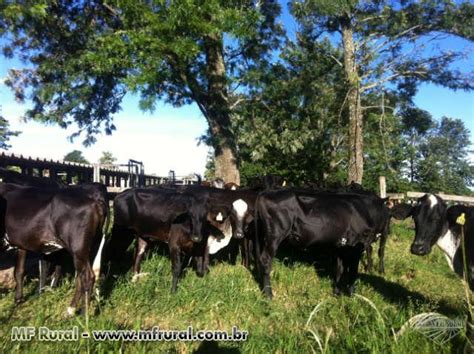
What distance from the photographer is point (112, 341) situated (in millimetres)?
4148

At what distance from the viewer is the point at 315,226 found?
23.8 ft

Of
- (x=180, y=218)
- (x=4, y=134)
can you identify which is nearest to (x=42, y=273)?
(x=180, y=218)

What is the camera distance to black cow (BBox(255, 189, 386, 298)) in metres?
7.19

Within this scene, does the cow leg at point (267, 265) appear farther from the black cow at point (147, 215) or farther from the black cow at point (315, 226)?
the black cow at point (147, 215)

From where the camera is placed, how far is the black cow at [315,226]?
7188 mm

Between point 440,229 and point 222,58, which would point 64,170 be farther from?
point 440,229

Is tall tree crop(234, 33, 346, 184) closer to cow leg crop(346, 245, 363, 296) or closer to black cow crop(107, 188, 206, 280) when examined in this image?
black cow crop(107, 188, 206, 280)

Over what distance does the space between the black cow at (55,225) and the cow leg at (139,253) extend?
1.51 meters

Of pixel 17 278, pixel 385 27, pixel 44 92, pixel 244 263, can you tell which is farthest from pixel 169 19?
pixel 385 27

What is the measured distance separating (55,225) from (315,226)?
4.16 m

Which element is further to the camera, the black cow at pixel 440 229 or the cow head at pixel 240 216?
the cow head at pixel 240 216

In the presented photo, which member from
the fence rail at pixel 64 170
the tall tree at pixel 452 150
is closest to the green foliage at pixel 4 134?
the fence rail at pixel 64 170

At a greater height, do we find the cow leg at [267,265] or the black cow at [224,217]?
the black cow at [224,217]

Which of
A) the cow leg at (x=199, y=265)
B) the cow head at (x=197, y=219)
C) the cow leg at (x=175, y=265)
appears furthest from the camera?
the cow leg at (x=199, y=265)
